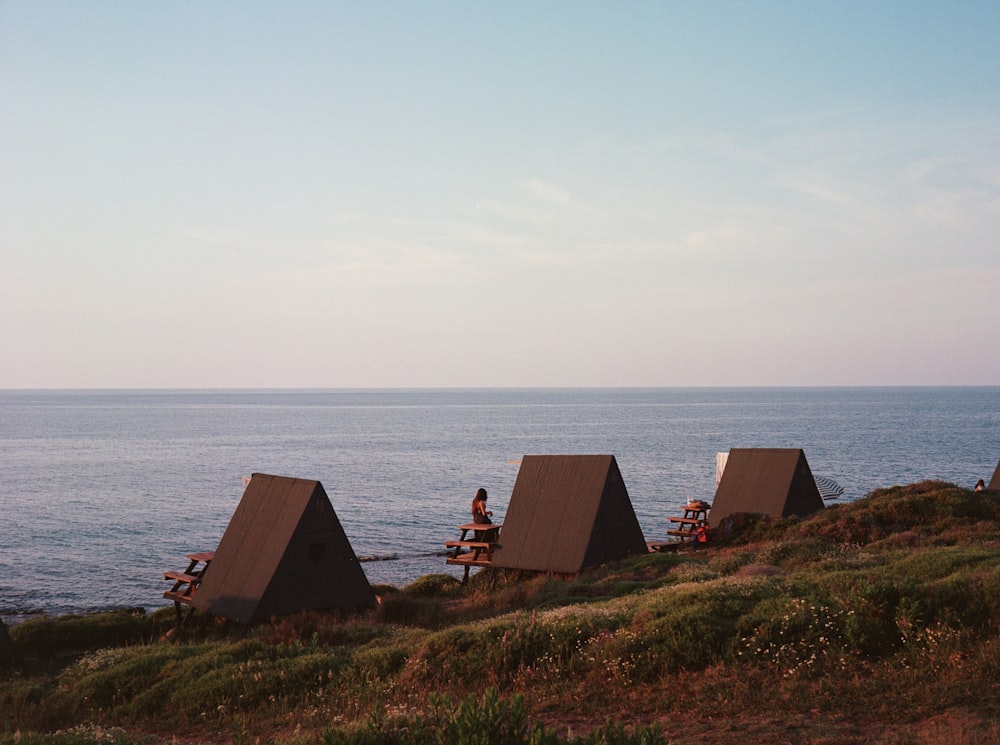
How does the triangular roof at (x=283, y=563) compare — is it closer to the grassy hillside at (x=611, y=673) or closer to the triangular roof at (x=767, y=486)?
the grassy hillside at (x=611, y=673)

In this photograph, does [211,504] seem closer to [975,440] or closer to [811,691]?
[811,691]

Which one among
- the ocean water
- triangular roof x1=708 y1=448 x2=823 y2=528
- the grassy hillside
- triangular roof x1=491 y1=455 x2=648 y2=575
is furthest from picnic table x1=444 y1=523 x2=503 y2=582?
the ocean water

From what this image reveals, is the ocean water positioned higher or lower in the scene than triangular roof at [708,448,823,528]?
lower

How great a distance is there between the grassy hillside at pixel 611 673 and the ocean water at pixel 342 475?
73.9 ft

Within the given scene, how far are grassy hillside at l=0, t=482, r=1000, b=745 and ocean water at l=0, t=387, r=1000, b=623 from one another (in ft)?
73.9

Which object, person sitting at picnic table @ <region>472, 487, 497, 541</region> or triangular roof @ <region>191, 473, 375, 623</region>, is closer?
triangular roof @ <region>191, 473, 375, 623</region>

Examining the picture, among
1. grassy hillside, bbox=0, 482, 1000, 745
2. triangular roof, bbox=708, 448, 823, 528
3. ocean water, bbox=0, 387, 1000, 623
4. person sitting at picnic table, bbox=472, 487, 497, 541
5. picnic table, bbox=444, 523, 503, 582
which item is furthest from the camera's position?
ocean water, bbox=0, 387, 1000, 623

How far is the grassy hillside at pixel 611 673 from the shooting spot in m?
10.1

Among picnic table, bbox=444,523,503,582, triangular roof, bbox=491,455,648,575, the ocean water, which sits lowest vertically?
the ocean water

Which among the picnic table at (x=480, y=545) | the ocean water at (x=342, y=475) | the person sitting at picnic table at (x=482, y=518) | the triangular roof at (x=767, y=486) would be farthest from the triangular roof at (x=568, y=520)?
the ocean water at (x=342, y=475)

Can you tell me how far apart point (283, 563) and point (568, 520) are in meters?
9.37

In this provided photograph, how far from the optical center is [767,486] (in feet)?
113

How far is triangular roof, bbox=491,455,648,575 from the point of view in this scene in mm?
26312

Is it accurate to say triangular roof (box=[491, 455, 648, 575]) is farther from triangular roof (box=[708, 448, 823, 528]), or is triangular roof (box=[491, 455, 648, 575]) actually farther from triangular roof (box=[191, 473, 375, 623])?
triangular roof (box=[708, 448, 823, 528])
